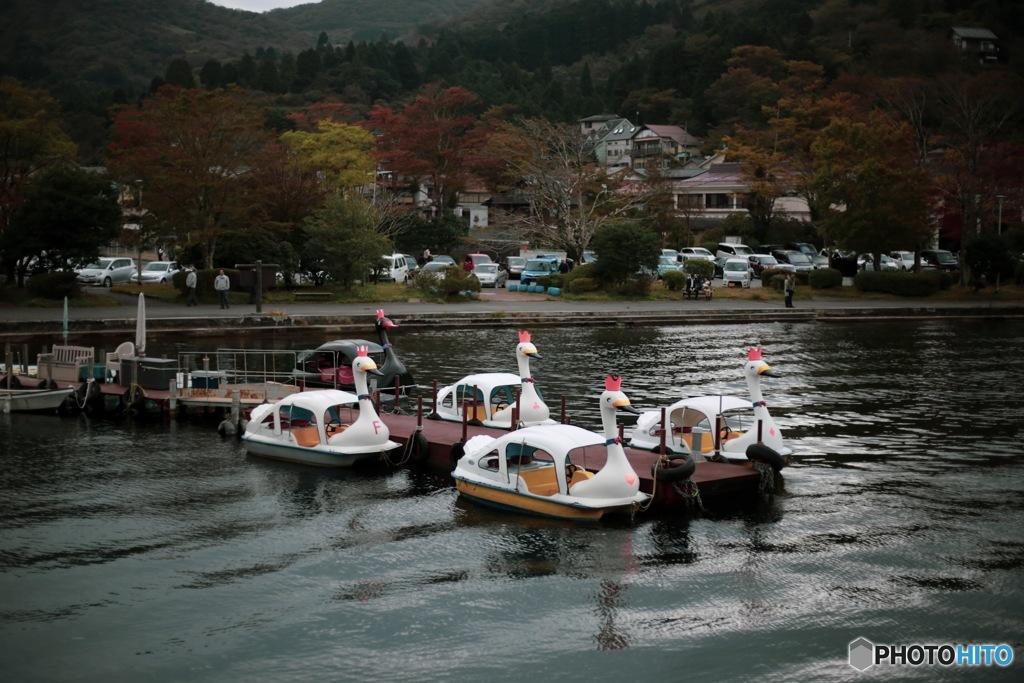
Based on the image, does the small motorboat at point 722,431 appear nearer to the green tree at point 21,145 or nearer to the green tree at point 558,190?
the green tree at point 558,190

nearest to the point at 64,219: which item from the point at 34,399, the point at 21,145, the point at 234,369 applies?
the point at 21,145

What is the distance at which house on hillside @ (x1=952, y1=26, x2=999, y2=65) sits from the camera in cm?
11188

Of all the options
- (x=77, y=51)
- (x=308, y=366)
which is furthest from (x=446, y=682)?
(x=77, y=51)

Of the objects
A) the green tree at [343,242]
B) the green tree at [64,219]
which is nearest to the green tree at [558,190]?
the green tree at [343,242]

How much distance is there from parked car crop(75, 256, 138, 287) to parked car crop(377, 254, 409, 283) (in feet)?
43.4

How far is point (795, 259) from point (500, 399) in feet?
147

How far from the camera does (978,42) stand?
4471 inches

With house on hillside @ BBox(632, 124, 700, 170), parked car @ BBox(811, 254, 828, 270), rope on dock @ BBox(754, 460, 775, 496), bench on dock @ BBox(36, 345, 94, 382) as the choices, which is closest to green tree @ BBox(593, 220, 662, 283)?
parked car @ BBox(811, 254, 828, 270)

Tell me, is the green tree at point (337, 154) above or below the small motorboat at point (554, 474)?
above

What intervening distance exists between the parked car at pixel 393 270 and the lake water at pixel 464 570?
1155 inches

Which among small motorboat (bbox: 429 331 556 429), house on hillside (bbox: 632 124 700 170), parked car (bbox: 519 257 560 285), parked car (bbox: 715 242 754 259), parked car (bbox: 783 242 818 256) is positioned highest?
house on hillside (bbox: 632 124 700 170)

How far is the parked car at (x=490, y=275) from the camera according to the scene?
56.5 metres

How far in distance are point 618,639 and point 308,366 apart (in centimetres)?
1705

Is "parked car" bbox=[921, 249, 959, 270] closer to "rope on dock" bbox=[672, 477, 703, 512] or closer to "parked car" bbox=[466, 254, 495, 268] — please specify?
"parked car" bbox=[466, 254, 495, 268]
